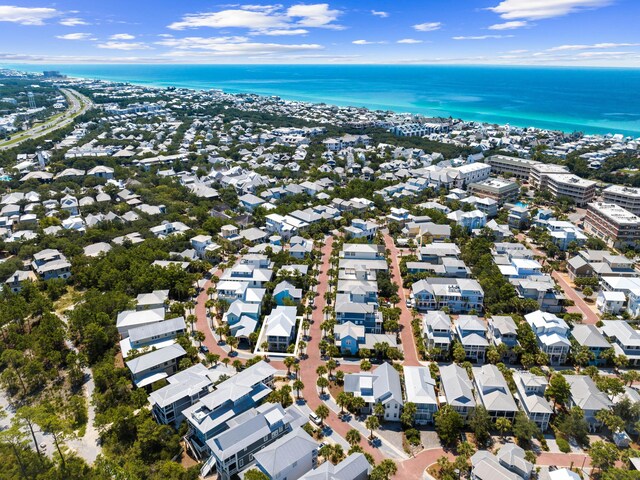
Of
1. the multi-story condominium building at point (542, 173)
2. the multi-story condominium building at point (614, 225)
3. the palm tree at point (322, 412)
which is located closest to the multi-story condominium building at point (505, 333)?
the palm tree at point (322, 412)

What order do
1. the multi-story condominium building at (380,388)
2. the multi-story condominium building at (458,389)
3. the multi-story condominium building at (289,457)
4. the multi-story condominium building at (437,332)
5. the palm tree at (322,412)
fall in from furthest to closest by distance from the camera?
the multi-story condominium building at (437,332) → the multi-story condominium building at (380,388) → the multi-story condominium building at (458,389) → the palm tree at (322,412) → the multi-story condominium building at (289,457)

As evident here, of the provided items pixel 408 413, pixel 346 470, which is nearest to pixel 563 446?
pixel 408 413

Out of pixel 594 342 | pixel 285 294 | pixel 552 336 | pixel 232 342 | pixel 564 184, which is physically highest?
pixel 564 184

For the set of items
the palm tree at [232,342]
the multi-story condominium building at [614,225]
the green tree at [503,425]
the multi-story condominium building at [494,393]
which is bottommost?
the palm tree at [232,342]

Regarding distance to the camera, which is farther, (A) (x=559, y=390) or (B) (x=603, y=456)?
(A) (x=559, y=390)

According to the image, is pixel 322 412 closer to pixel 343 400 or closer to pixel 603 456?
pixel 343 400

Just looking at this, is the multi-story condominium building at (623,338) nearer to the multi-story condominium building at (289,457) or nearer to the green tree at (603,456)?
the green tree at (603,456)

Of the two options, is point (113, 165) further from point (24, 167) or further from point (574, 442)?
point (574, 442)
